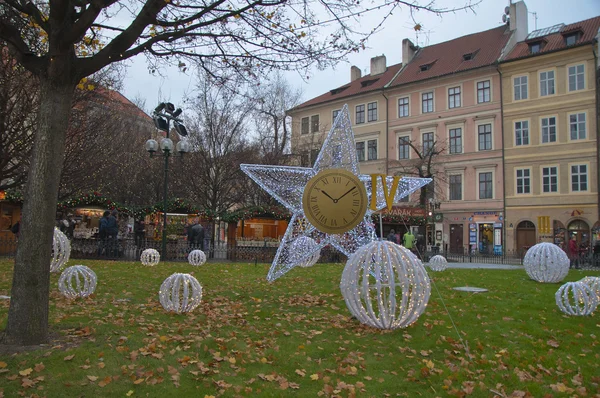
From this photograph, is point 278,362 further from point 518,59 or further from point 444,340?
point 518,59

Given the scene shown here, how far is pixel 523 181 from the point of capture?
34.4m

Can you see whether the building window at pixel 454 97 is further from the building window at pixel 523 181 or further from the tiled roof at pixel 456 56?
the building window at pixel 523 181

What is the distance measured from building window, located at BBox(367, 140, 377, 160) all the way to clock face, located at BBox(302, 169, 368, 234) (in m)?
35.3

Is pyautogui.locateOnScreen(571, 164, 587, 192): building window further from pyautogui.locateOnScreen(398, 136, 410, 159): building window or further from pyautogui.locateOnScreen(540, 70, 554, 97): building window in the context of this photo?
pyautogui.locateOnScreen(398, 136, 410, 159): building window

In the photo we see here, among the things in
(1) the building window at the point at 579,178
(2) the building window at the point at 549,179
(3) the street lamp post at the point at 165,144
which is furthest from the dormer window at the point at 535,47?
(3) the street lamp post at the point at 165,144

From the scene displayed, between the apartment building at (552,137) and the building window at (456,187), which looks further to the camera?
the building window at (456,187)

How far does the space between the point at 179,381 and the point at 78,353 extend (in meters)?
1.45

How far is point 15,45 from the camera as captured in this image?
229 inches

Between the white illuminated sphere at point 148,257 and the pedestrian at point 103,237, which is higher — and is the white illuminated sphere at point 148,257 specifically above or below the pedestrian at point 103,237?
below

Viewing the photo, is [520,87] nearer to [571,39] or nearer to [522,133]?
[522,133]

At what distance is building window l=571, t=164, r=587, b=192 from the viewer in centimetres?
3150

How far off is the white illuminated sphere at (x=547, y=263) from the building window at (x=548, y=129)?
2426 cm

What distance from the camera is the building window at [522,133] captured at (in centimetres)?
3444

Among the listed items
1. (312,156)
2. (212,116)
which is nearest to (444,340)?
(212,116)
